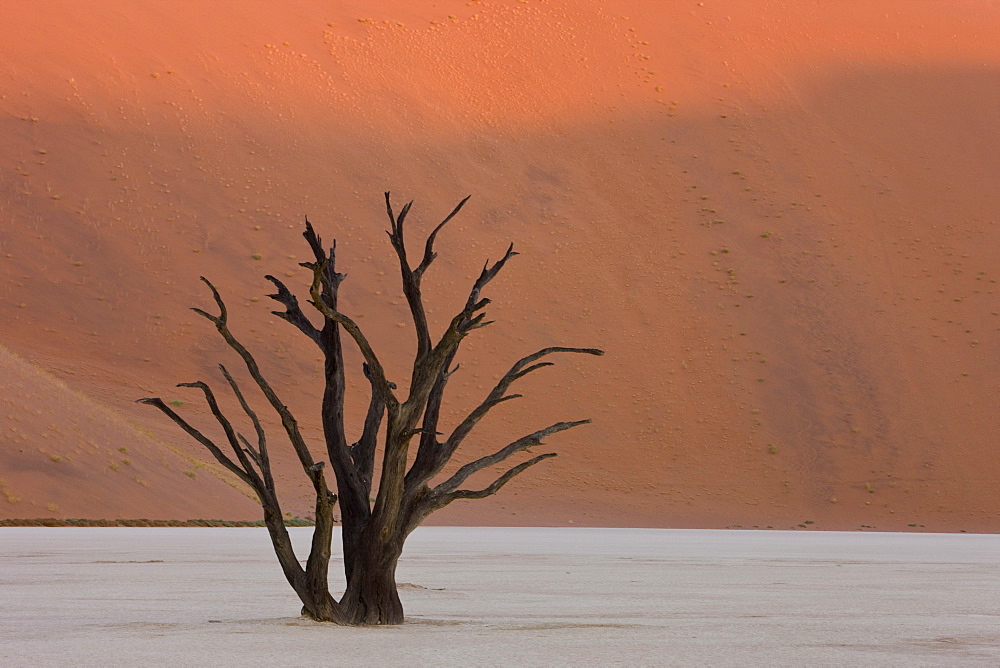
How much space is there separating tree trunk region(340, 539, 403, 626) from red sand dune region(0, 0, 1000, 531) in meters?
28.0

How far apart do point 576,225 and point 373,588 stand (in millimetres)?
40183

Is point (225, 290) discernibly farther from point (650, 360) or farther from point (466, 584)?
point (466, 584)

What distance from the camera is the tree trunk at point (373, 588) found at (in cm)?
651

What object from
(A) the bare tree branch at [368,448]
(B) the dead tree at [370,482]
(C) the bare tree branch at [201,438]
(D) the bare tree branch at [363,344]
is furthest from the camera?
(A) the bare tree branch at [368,448]

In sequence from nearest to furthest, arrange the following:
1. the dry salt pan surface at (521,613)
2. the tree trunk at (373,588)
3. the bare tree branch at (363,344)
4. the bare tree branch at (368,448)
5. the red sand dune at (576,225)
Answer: the dry salt pan surface at (521,613) → the bare tree branch at (363,344) → the tree trunk at (373,588) → the bare tree branch at (368,448) → the red sand dune at (576,225)

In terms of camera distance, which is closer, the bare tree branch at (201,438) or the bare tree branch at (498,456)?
the bare tree branch at (201,438)

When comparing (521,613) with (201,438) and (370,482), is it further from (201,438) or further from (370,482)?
(201,438)

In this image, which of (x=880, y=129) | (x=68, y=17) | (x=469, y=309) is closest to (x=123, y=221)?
(x=68, y=17)

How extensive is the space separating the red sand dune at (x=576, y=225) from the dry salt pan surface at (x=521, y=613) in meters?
21.9

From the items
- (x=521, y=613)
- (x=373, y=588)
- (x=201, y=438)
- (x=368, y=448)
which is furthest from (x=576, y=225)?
(x=201, y=438)

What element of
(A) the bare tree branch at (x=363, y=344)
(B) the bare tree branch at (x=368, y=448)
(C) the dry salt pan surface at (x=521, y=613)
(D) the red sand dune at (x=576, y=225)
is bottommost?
(D) the red sand dune at (x=576, y=225)

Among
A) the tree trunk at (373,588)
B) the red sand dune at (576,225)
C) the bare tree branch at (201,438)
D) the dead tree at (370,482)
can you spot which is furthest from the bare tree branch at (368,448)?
the red sand dune at (576,225)

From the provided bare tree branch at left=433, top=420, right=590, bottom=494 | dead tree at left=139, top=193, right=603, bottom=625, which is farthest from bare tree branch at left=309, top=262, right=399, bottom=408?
bare tree branch at left=433, top=420, right=590, bottom=494

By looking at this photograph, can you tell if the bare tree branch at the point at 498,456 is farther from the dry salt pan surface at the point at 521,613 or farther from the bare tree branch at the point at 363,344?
the dry salt pan surface at the point at 521,613
